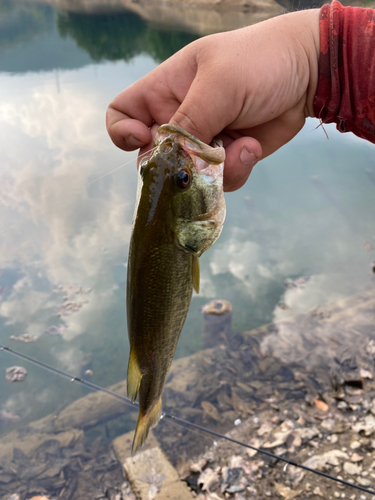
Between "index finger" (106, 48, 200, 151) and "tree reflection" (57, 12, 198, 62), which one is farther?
"tree reflection" (57, 12, 198, 62)

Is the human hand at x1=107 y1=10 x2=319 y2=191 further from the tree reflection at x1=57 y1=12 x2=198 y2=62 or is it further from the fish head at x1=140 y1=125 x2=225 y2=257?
the tree reflection at x1=57 y1=12 x2=198 y2=62

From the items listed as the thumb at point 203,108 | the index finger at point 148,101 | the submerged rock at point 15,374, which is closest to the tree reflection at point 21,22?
the submerged rock at point 15,374

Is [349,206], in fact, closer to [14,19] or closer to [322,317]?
[322,317]

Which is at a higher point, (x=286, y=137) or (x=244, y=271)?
(x=286, y=137)

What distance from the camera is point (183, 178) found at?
2.38 ft

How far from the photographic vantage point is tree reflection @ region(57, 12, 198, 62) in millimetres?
9406

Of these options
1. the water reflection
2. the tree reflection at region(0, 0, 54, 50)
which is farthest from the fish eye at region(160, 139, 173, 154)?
the tree reflection at region(0, 0, 54, 50)

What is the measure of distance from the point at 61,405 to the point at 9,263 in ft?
5.09

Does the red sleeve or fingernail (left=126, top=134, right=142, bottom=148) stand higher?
the red sleeve

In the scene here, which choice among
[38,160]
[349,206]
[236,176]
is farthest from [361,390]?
[38,160]

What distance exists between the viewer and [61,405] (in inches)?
95.1

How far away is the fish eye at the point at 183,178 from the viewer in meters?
0.72

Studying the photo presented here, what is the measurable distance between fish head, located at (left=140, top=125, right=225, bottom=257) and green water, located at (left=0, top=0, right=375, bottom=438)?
0.97m

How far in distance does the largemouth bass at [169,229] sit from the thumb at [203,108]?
10 centimetres
